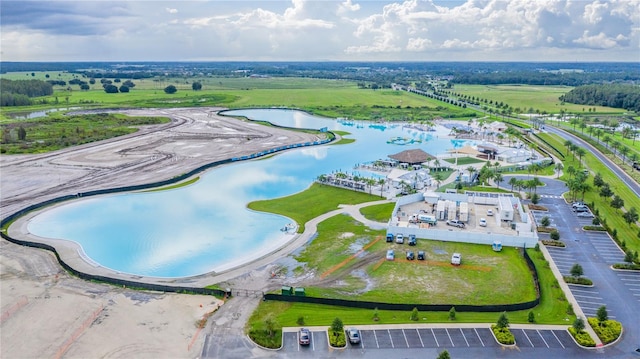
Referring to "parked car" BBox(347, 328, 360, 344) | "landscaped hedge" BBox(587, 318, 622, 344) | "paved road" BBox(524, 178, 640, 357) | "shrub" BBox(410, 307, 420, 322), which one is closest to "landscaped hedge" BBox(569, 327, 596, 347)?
"landscaped hedge" BBox(587, 318, 622, 344)

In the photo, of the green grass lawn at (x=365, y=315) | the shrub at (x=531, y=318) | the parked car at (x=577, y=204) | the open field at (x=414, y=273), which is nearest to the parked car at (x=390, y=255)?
the open field at (x=414, y=273)

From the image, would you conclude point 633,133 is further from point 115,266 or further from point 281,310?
point 115,266

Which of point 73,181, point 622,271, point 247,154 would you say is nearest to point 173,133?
point 247,154

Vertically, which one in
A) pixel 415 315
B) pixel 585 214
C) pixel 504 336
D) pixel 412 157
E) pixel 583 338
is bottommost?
pixel 583 338

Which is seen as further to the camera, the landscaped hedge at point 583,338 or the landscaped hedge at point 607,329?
the landscaped hedge at point 607,329

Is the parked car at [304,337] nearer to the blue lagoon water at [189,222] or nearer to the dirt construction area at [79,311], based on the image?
the dirt construction area at [79,311]

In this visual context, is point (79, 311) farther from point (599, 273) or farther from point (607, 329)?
point (599, 273)

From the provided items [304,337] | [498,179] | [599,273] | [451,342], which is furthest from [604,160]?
[304,337]
